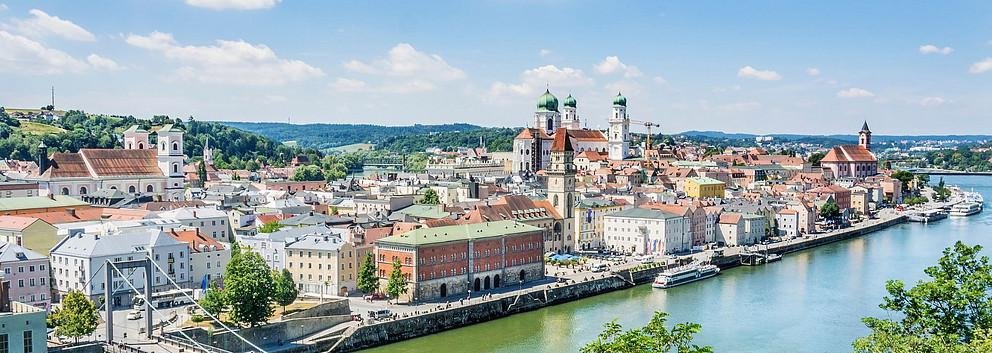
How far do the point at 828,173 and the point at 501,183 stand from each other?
103 ft

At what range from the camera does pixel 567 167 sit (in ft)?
123

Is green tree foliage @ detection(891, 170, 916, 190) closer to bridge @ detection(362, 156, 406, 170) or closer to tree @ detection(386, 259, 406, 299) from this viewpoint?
bridge @ detection(362, 156, 406, 170)

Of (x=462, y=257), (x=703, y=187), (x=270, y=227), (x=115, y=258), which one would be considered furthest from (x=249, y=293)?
(x=703, y=187)

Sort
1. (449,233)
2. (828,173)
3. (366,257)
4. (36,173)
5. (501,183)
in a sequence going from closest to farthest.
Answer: (366,257) → (449,233) → (36,173) → (501,183) → (828,173)

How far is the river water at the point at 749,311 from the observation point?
22672mm

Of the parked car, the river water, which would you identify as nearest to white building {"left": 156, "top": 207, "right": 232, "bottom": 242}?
the parked car

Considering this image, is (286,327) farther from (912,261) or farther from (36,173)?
(36,173)

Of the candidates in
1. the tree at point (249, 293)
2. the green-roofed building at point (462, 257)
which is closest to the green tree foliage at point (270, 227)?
the green-roofed building at point (462, 257)

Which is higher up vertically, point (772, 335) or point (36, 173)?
point (36, 173)

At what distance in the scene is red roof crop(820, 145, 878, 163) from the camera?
77.5m

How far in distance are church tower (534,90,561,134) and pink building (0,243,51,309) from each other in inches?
2232

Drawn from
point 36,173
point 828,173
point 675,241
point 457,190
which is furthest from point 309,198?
point 828,173

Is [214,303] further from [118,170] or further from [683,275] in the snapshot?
[118,170]

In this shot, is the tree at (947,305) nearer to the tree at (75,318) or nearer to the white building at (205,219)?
the tree at (75,318)
